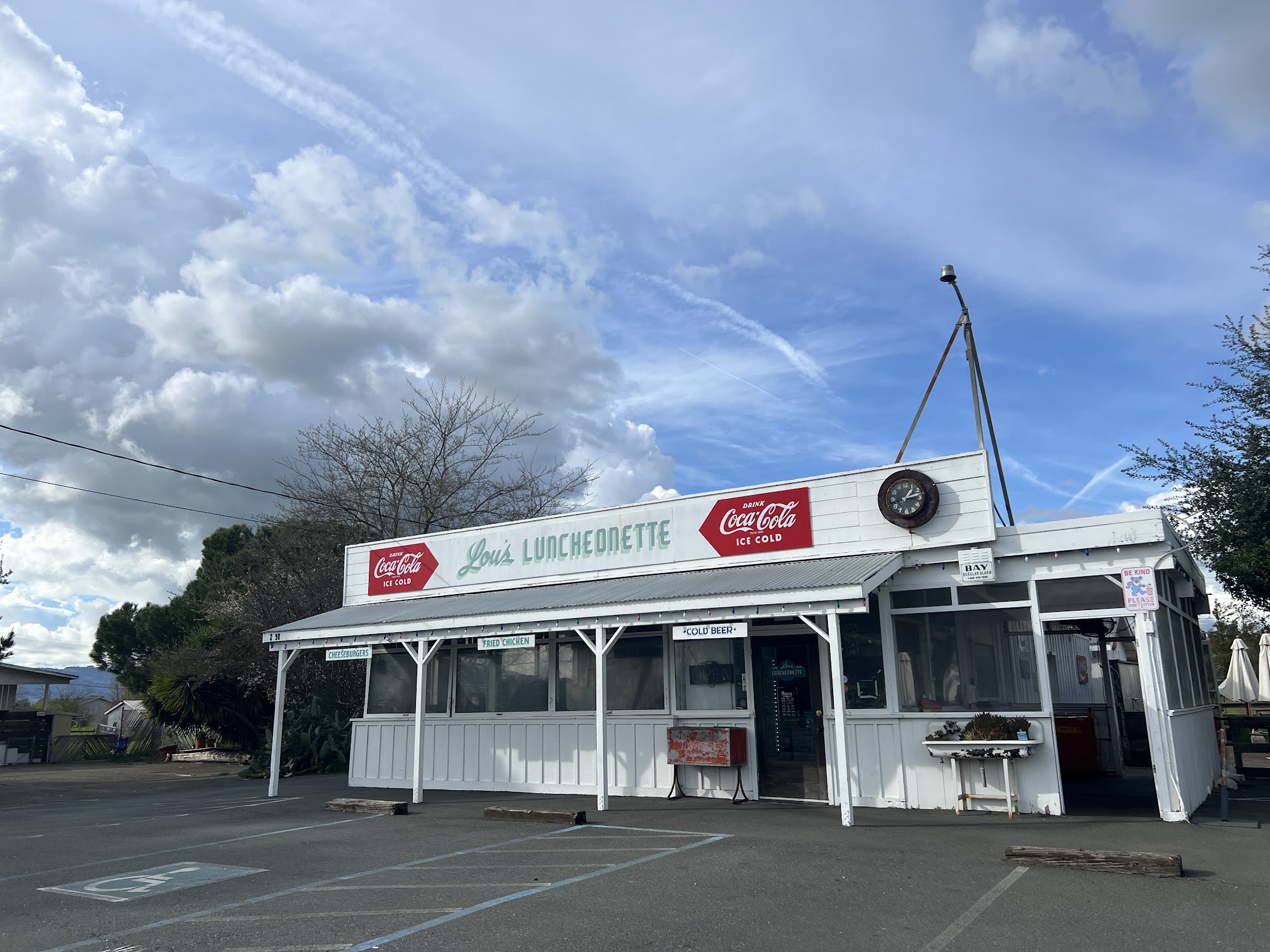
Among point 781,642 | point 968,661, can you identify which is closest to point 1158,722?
point 968,661

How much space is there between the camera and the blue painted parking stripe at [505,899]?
5.62 m

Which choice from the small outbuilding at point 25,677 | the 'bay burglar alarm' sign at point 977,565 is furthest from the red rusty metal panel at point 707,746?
the small outbuilding at point 25,677

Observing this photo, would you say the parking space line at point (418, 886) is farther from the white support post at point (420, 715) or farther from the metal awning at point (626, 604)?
the white support post at point (420, 715)

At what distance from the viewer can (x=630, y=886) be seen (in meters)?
7.02

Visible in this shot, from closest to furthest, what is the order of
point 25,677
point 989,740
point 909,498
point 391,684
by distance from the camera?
point 989,740 < point 909,498 < point 391,684 < point 25,677

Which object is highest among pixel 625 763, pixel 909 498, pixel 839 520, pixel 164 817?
pixel 909 498

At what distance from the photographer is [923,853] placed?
26.6 feet

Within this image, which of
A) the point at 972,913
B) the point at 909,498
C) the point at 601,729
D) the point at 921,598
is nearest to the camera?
the point at 972,913

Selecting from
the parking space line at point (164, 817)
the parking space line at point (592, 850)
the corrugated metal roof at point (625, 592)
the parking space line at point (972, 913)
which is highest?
the corrugated metal roof at point (625, 592)

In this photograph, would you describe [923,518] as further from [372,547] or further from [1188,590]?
[372,547]

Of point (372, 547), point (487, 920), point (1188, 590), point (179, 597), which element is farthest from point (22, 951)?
point (179, 597)

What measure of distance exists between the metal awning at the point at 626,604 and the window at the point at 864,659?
754 mm

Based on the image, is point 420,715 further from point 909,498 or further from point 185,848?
point 909,498

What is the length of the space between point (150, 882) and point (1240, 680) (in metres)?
19.0
